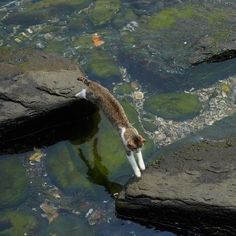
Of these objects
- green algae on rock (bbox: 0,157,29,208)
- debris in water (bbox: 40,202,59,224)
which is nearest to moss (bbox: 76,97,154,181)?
debris in water (bbox: 40,202,59,224)

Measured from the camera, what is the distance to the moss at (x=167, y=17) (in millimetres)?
10173

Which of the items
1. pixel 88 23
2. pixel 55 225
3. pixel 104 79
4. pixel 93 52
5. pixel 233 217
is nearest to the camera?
pixel 233 217

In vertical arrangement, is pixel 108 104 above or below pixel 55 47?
above

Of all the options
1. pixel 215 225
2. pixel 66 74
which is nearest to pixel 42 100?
pixel 66 74

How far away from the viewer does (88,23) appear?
35.1 feet

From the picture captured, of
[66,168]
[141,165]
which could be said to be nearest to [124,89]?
[66,168]

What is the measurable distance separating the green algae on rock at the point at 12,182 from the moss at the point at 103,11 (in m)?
3.89

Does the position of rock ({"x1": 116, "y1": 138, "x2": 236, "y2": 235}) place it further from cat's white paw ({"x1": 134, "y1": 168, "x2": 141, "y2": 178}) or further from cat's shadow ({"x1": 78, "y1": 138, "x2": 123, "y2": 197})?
cat's shadow ({"x1": 78, "y1": 138, "x2": 123, "y2": 197})

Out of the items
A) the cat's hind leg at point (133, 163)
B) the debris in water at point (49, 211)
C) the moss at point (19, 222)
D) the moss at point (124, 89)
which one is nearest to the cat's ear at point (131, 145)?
the cat's hind leg at point (133, 163)

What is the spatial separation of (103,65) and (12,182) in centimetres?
284

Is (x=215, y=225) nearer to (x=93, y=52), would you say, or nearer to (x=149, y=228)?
(x=149, y=228)

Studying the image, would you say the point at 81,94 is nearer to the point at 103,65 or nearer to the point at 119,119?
the point at 119,119

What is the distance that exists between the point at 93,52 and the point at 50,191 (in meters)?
3.26

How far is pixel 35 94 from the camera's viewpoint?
7969 mm
